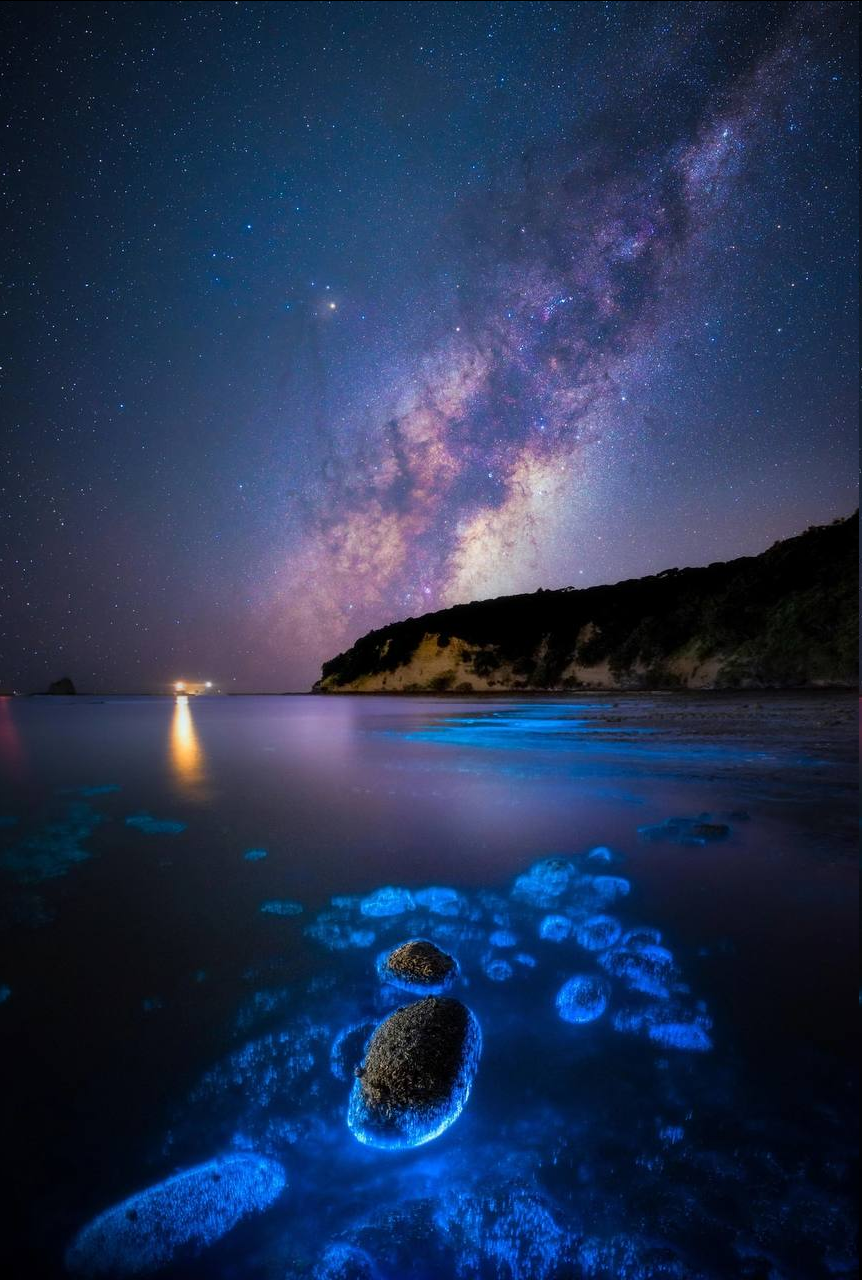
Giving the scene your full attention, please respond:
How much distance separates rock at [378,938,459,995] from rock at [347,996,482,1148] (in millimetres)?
430

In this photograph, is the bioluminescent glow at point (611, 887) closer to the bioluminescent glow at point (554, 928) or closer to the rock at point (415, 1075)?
the bioluminescent glow at point (554, 928)

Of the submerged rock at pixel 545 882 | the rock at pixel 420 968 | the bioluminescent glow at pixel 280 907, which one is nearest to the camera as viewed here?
the rock at pixel 420 968

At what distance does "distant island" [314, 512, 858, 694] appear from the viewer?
31125 millimetres

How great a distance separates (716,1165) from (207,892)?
3479 millimetres

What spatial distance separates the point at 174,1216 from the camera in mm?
1407

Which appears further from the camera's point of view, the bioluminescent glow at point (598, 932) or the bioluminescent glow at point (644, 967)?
the bioluminescent glow at point (598, 932)

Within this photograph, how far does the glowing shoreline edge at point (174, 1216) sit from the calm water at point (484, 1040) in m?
0.03

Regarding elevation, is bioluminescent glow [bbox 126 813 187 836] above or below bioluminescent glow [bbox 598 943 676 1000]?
above

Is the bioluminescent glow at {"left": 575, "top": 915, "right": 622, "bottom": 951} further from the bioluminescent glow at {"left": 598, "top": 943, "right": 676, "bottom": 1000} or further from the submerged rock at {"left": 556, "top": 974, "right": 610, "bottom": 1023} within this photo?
the submerged rock at {"left": 556, "top": 974, "right": 610, "bottom": 1023}

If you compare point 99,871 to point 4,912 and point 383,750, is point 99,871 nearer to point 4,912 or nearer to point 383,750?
point 4,912

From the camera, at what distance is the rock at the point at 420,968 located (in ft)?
8.29

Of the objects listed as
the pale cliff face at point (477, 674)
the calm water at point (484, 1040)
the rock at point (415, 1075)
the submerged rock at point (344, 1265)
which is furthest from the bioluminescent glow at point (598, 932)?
the pale cliff face at point (477, 674)

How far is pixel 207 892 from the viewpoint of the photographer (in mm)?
3701

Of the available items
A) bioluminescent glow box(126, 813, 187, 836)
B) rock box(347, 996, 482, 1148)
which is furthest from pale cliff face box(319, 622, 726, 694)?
rock box(347, 996, 482, 1148)
